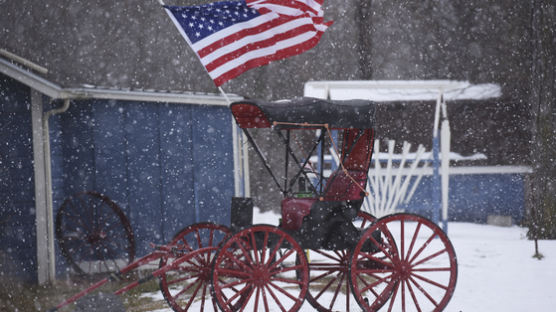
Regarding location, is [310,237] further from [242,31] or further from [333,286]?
[242,31]

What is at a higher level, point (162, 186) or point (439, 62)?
point (439, 62)

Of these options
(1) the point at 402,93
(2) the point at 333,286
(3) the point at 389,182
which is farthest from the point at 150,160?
(1) the point at 402,93

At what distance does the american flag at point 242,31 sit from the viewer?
18.2ft

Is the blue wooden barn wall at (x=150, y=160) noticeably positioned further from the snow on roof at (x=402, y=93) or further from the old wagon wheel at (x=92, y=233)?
the snow on roof at (x=402, y=93)

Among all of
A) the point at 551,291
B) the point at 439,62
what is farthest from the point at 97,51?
the point at 551,291

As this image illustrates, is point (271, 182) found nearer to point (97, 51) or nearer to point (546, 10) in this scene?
point (97, 51)

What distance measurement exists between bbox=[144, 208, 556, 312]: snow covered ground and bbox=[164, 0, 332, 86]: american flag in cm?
290

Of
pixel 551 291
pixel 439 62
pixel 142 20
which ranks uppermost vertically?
pixel 142 20

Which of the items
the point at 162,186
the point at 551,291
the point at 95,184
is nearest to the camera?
the point at 551,291

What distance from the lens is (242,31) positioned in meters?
5.71

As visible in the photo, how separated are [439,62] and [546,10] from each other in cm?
584

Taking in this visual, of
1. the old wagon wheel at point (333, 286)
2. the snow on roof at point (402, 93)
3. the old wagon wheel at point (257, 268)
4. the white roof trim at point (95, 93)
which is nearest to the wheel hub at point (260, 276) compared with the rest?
the old wagon wheel at point (257, 268)

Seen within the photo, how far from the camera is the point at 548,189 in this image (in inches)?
351

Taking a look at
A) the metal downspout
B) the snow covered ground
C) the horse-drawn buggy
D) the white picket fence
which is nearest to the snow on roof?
the white picket fence
